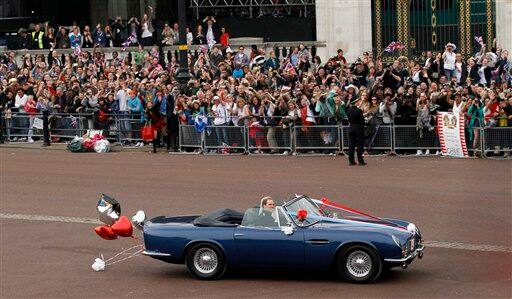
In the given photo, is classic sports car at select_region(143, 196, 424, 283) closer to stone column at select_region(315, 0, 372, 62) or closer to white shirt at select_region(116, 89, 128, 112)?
white shirt at select_region(116, 89, 128, 112)

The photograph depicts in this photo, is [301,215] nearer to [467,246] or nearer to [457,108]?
[467,246]

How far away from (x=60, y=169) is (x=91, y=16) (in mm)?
20298

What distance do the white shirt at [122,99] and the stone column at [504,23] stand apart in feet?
33.7

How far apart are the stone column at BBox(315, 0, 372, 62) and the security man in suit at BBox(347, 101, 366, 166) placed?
968 cm

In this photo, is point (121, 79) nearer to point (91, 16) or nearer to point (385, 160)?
point (385, 160)

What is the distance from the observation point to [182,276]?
17953 mm

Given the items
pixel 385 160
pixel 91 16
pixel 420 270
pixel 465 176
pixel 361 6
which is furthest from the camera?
pixel 91 16

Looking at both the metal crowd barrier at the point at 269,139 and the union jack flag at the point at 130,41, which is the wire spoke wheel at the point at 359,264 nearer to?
the metal crowd barrier at the point at 269,139

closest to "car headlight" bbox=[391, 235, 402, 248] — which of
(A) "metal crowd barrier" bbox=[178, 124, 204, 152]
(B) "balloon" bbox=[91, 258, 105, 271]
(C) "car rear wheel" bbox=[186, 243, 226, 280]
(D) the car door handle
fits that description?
(D) the car door handle

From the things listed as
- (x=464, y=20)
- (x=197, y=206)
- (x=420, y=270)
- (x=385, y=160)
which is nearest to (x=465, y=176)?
(x=385, y=160)

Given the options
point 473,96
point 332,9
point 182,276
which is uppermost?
point 332,9

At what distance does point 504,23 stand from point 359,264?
20122 millimetres

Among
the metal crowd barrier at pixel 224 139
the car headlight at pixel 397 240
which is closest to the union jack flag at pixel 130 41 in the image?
the metal crowd barrier at pixel 224 139

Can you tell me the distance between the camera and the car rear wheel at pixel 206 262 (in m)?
Answer: 17.3
